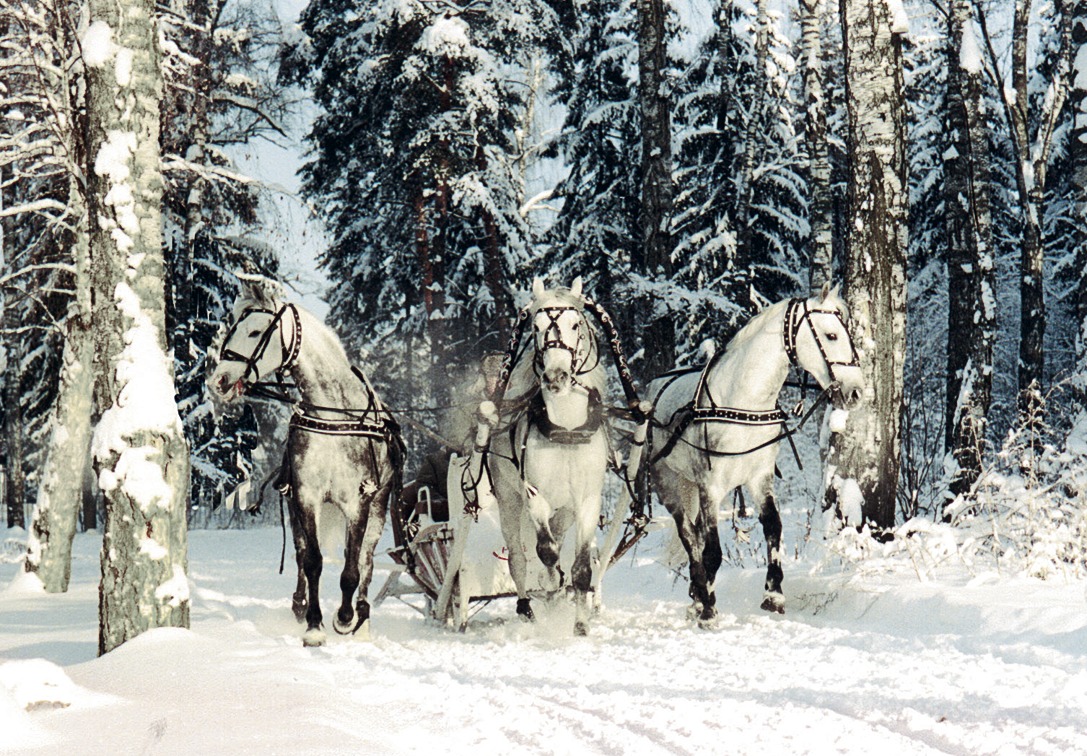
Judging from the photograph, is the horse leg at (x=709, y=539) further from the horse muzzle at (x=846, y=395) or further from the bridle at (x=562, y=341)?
the bridle at (x=562, y=341)

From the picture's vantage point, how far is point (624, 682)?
5.73m

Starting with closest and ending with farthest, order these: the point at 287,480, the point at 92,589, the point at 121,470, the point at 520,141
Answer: the point at 121,470 < the point at 287,480 < the point at 92,589 < the point at 520,141

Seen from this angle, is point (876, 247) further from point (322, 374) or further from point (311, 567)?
point (311, 567)

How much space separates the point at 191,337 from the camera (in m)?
23.2

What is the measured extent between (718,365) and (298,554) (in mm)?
3359

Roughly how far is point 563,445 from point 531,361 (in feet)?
2.80

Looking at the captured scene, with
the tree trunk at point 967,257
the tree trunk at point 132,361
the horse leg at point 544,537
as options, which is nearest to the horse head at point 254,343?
the tree trunk at point 132,361

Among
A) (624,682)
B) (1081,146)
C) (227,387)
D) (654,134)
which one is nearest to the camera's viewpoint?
(624,682)

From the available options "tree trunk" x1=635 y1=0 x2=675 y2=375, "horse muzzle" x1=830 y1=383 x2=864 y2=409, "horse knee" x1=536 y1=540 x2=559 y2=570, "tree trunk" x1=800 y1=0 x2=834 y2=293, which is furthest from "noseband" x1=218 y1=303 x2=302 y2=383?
"tree trunk" x1=800 y1=0 x2=834 y2=293

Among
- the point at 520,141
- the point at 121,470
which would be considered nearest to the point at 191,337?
A: the point at 520,141

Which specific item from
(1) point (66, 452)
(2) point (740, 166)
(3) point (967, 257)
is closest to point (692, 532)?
(1) point (66, 452)

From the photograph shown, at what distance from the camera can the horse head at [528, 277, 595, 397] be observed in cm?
724

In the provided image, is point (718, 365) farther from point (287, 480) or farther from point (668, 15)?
point (668, 15)

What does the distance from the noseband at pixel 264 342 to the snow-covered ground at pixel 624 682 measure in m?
1.79
